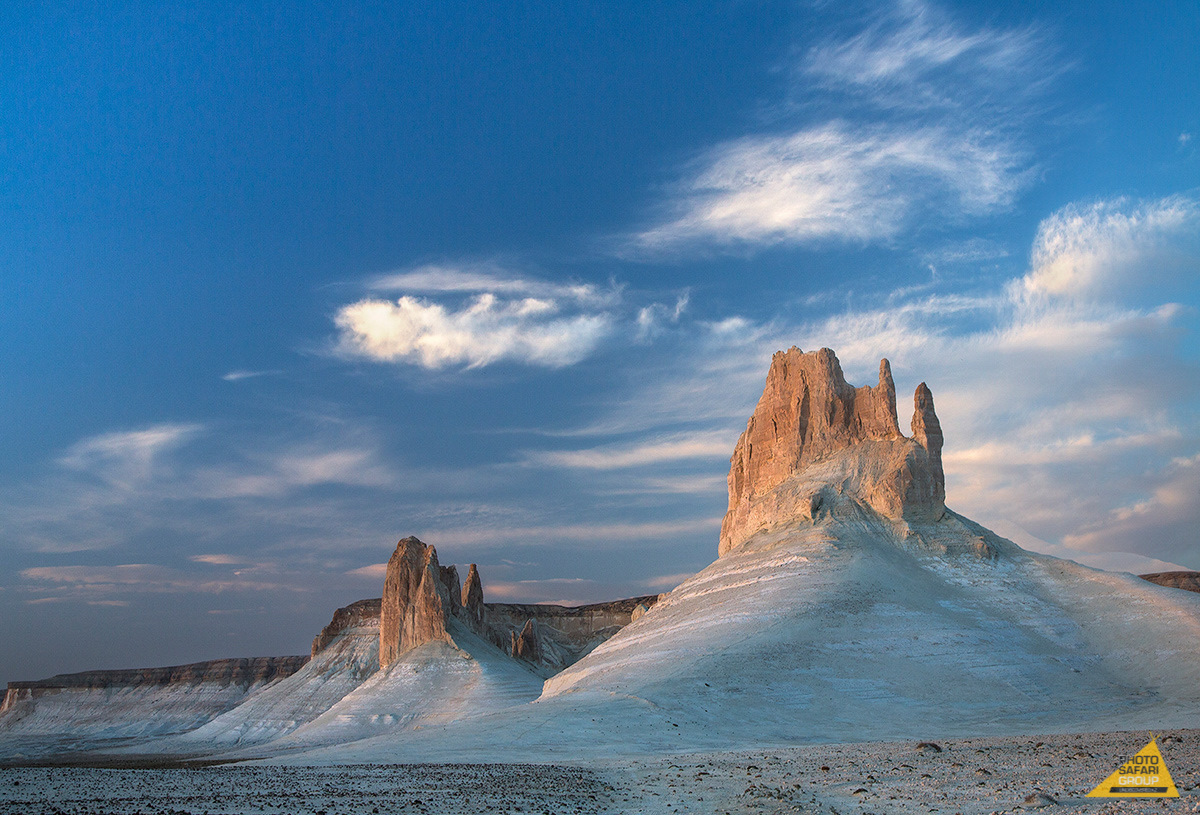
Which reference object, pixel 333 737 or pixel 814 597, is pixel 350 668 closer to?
pixel 333 737

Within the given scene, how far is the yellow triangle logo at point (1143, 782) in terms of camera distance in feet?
→ 48.7

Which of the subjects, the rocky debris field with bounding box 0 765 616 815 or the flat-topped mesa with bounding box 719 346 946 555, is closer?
the rocky debris field with bounding box 0 765 616 815

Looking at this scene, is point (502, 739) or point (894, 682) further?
point (894, 682)

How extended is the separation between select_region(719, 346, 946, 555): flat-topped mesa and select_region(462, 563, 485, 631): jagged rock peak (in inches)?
1625

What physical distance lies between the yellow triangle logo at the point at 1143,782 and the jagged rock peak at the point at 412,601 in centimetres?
7918

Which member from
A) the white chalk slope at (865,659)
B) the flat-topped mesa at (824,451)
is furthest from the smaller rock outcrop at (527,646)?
the white chalk slope at (865,659)

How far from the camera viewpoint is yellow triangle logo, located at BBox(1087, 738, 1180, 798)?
14.9 metres

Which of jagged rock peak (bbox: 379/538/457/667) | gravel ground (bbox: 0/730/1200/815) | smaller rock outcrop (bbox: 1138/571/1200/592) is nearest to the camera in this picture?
gravel ground (bbox: 0/730/1200/815)

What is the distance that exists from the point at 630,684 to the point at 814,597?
13055 millimetres

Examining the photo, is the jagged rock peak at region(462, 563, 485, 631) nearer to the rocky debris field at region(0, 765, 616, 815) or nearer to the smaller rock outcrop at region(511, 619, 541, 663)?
the smaller rock outcrop at region(511, 619, 541, 663)

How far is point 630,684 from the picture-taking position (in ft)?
143

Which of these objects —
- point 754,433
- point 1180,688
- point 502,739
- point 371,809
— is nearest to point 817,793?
point 371,809

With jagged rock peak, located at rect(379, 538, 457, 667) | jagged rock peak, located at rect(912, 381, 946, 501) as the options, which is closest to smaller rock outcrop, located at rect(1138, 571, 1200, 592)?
jagged rock peak, located at rect(912, 381, 946, 501)

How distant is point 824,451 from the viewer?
69.8 m
